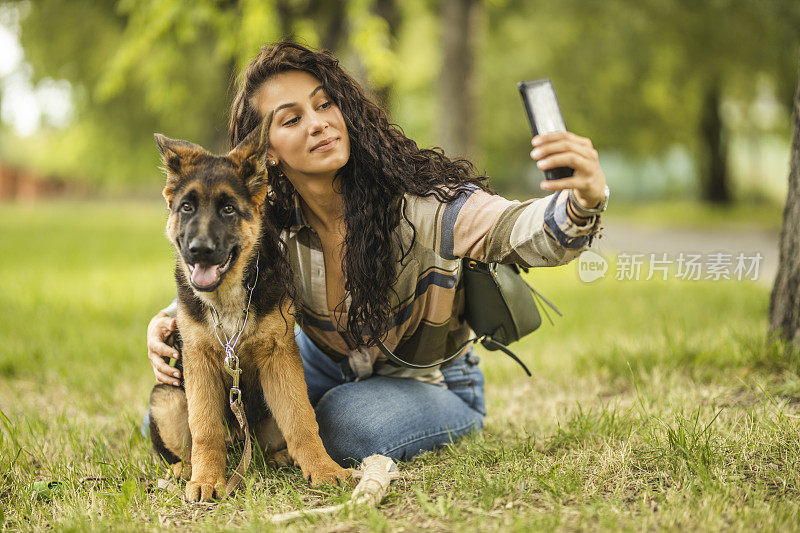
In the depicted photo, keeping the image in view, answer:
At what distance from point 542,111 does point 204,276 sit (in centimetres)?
146

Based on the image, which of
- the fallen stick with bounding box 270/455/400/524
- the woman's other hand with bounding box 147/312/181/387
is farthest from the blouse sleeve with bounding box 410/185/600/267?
the woman's other hand with bounding box 147/312/181/387

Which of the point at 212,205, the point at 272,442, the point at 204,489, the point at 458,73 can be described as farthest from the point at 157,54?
the point at 204,489

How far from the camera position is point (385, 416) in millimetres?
3297

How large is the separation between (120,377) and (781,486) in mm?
4494

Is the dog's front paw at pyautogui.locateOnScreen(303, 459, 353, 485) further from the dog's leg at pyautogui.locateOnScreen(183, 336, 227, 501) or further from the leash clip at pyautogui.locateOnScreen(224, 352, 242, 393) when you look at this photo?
the leash clip at pyautogui.locateOnScreen(224, 352, 242, 393)

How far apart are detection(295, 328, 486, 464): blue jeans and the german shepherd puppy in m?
0.36

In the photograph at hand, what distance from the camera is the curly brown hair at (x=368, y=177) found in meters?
3.01

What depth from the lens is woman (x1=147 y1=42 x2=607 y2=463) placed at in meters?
2.98

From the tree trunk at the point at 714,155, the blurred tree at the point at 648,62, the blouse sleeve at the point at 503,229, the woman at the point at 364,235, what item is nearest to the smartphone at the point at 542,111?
the blouse sleeve at the point at 503,229

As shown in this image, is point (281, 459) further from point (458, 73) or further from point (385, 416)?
point (458, 73)

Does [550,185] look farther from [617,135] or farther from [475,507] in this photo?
[617,135]

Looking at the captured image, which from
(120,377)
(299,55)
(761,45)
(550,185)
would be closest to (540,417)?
(550,185)

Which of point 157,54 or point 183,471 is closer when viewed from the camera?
point 183,471

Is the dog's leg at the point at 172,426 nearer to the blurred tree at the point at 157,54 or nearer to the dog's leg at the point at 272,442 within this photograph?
the dog's leg at the point at 272,442
